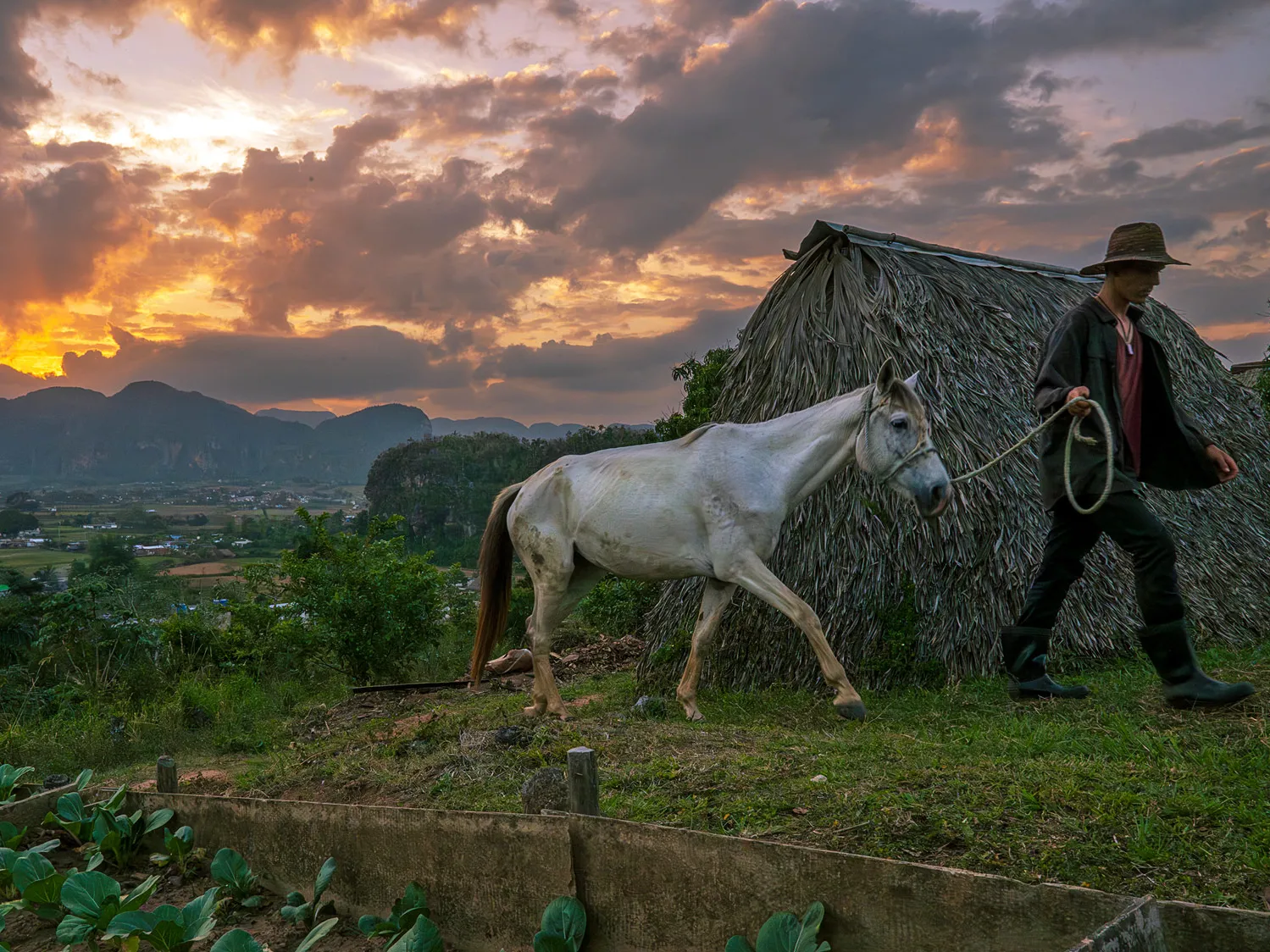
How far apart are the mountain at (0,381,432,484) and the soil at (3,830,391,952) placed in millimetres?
113730

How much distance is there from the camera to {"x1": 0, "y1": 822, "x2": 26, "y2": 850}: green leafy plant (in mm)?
3904

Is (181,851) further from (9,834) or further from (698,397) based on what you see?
(698,397)

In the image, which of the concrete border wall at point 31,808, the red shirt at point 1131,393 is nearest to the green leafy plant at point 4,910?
the concrete border wall at point 31,808

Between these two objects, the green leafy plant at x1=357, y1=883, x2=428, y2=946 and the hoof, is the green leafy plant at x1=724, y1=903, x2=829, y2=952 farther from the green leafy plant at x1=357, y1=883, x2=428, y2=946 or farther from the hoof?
the hoof

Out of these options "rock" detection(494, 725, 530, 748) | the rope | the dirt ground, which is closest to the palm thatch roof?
the rope

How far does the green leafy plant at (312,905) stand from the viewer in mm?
2943

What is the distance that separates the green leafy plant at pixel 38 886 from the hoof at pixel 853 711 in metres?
3.63

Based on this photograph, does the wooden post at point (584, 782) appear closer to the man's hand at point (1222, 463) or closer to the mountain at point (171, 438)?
the man's hand at point (1222, 463)

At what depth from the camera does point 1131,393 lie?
15.0 feet

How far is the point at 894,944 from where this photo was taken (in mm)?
1999

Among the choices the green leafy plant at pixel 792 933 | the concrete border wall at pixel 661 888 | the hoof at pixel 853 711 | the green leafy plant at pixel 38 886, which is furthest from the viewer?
the hoof at pixel 853 711

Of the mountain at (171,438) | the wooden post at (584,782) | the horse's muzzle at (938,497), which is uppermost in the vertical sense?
the mountain at (171,438)

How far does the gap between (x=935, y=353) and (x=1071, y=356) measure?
70.2 inches

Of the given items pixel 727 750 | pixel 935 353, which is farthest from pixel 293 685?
pixel 935 353
